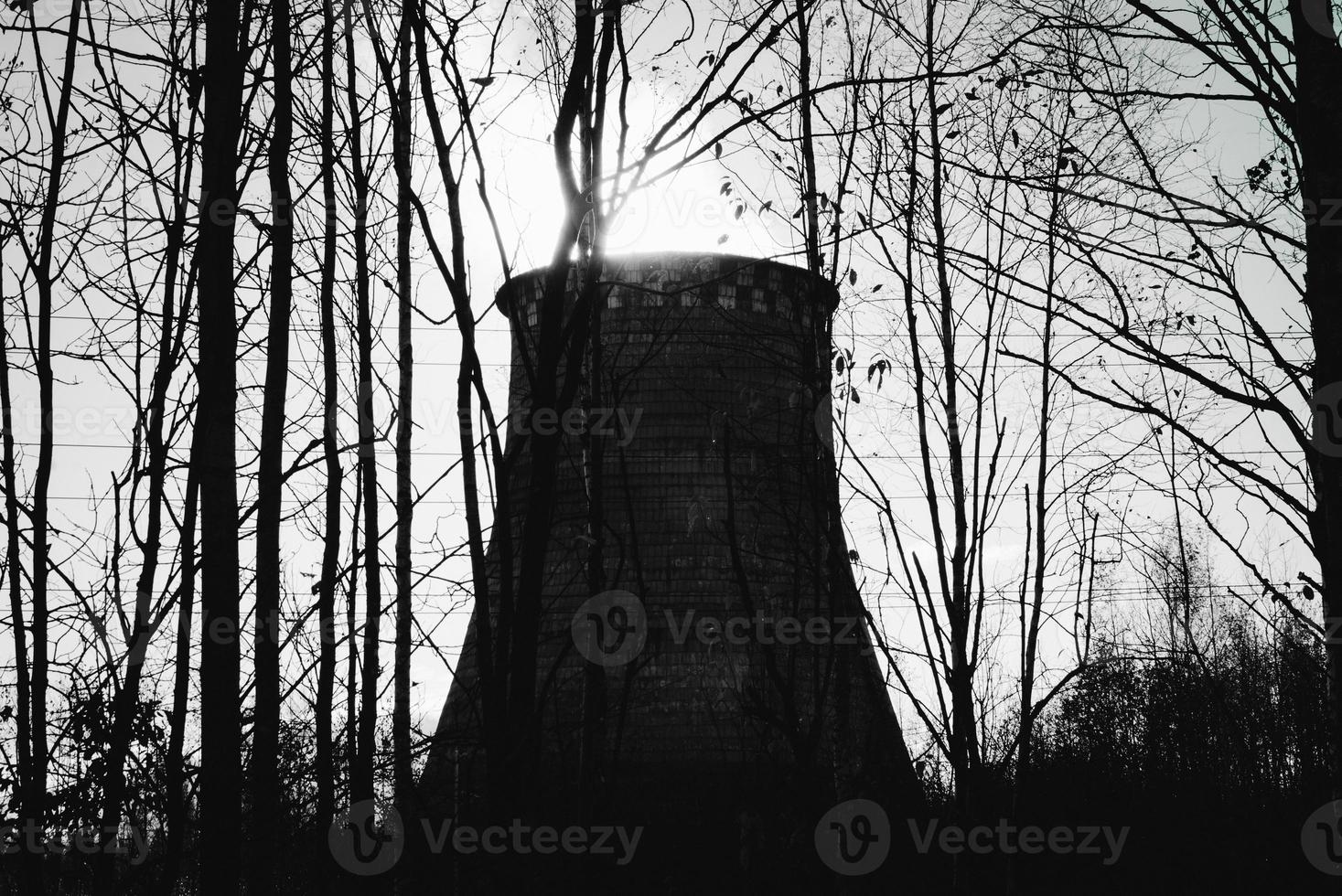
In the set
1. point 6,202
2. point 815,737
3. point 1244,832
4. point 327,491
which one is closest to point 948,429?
point 815,737

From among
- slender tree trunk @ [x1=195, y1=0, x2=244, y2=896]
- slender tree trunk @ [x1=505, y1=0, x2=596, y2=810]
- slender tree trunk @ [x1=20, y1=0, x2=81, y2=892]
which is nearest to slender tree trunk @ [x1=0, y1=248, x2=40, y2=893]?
slender tree trunk @ [x1=20, y1=0, x2=81, y2=892]

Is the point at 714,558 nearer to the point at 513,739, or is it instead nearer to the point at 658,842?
the point at 658,842

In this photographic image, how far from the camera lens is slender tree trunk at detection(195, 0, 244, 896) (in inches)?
71.2

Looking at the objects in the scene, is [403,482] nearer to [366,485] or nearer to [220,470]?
[366,485]
